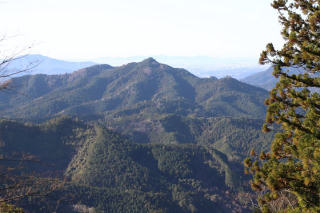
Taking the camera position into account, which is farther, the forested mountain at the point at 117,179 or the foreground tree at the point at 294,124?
the forested mountain at the point at 117,179

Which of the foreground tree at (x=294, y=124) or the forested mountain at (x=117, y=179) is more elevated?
the foreground tree at (x=294, y=124)

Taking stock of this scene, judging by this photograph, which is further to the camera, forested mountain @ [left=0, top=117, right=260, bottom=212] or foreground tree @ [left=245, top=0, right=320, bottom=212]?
forested mountain @ [left=0, top=117, right=260, bottom=212]

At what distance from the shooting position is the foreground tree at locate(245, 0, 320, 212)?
1490 centimetres

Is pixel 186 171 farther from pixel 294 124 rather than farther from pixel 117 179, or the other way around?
pixel 294 124

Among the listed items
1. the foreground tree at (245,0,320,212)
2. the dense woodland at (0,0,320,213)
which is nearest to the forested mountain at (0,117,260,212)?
the dense woodland at (0,0,320,213)

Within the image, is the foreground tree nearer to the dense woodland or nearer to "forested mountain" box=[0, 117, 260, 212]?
the dense woodland

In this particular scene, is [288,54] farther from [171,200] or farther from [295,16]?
[171,200]

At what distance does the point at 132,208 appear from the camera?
454 ft

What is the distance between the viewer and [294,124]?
18.4 metres

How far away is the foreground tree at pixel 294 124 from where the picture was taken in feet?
48.9

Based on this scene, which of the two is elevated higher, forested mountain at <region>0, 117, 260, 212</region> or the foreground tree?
the foreground tree

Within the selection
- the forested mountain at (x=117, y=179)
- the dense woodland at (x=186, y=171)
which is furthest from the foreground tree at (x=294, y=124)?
the forested mountain at (x=117, y=179)

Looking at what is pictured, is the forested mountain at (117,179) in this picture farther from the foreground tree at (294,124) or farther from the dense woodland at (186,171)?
the foreground tree at (294,124)

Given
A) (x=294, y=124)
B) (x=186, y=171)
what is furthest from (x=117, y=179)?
(x=294, y=124)
